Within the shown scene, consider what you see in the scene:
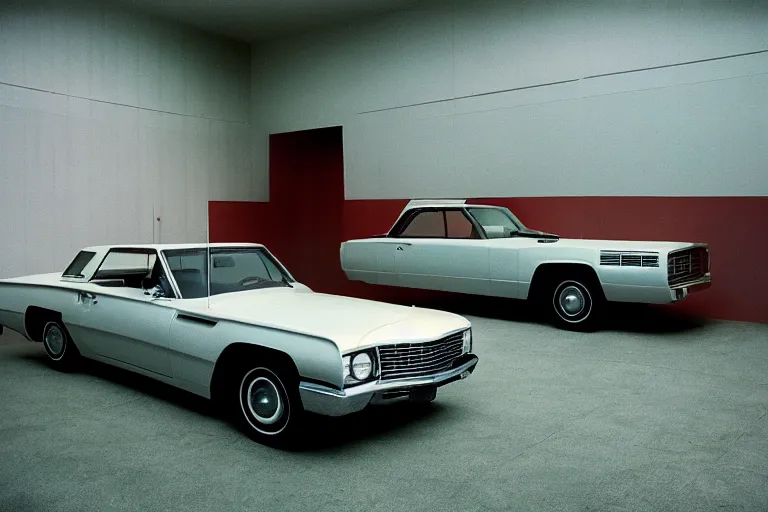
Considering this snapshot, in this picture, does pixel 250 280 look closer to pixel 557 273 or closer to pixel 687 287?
pixel 557 273

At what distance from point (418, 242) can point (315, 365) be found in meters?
5.46

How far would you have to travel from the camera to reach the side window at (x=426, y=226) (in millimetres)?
9094

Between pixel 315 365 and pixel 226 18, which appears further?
pixel 226 18

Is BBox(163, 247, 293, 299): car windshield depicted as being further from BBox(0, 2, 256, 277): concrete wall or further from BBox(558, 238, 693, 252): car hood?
BBox(0, 2, 256, 277): concrete wall

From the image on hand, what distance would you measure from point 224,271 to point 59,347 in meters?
1.96

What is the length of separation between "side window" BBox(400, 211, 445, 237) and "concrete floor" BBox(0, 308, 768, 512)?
3370mm

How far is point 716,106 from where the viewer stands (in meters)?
8.34

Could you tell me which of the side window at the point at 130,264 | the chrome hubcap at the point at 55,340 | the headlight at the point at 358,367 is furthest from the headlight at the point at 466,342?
the chrome hubcap at the point at 55,340

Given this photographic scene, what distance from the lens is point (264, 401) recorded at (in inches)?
159

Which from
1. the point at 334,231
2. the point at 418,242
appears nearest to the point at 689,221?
the point at 418,242

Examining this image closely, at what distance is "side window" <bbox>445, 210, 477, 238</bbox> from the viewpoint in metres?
8.80

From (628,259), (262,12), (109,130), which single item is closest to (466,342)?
(628,259)

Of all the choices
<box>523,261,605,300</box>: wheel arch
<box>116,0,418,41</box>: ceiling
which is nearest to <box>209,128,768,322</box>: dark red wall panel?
<box>523,261,605,300</box>: wheel arch

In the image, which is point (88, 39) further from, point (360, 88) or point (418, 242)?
point (418, 242)
